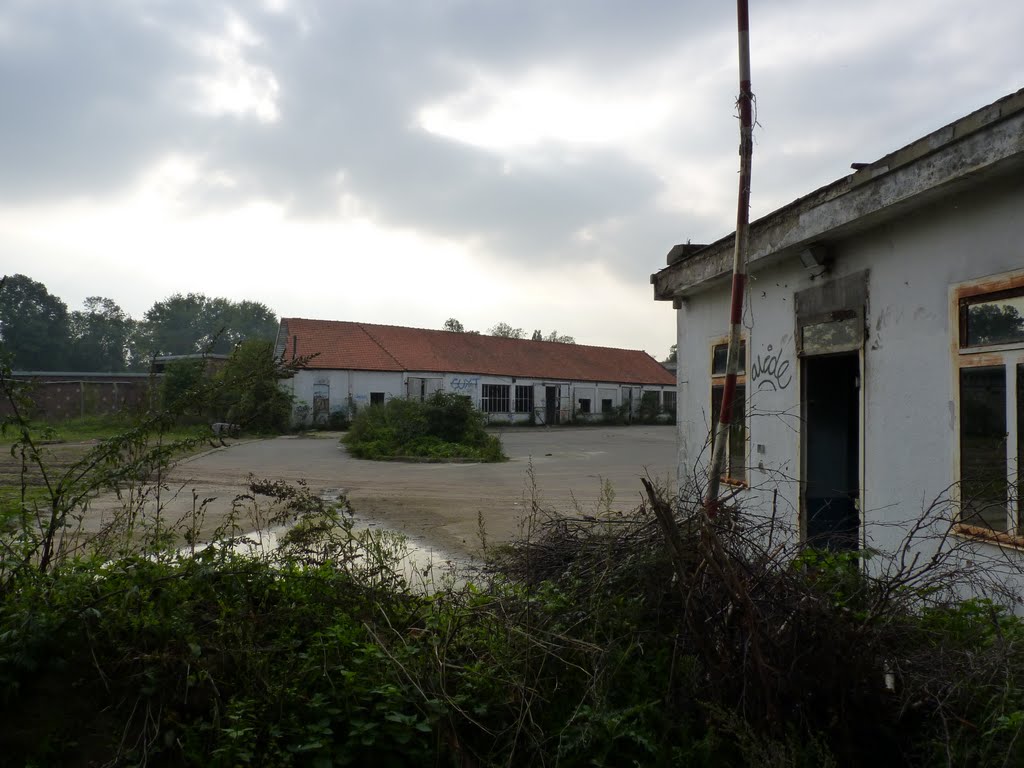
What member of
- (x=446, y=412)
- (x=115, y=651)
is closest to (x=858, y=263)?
(x=115, y=651)

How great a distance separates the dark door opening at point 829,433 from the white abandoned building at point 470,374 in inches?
1057

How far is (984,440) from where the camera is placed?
4.58 meters

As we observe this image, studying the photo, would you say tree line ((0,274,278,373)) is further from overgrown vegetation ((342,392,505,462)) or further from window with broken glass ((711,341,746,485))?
window with broken glass ((711,341,746,485))

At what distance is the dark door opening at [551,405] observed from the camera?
4188 centimetres

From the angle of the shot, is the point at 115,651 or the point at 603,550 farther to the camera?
the point at 603,550

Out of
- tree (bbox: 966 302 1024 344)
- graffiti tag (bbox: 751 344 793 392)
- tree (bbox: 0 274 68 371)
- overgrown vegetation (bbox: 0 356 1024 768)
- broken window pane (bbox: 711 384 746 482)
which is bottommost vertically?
overgrown vegetation (bbox: 0 356 1024 768)

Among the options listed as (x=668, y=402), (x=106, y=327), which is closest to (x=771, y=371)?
(x=668, y=402)

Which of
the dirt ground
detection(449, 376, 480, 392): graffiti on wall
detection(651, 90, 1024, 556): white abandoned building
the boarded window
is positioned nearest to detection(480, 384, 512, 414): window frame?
detection(449, 376, 480, 392): graffiti on wall

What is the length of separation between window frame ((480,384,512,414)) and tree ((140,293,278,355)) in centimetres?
4615

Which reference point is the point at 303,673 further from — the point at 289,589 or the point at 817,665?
the point at 817,665

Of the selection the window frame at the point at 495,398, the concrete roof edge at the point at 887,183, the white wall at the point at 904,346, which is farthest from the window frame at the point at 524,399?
the white wall at the point at 904,346

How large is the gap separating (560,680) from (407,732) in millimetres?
787

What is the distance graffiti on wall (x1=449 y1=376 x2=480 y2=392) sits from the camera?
3809 centimetres

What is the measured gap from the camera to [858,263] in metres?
5.84
